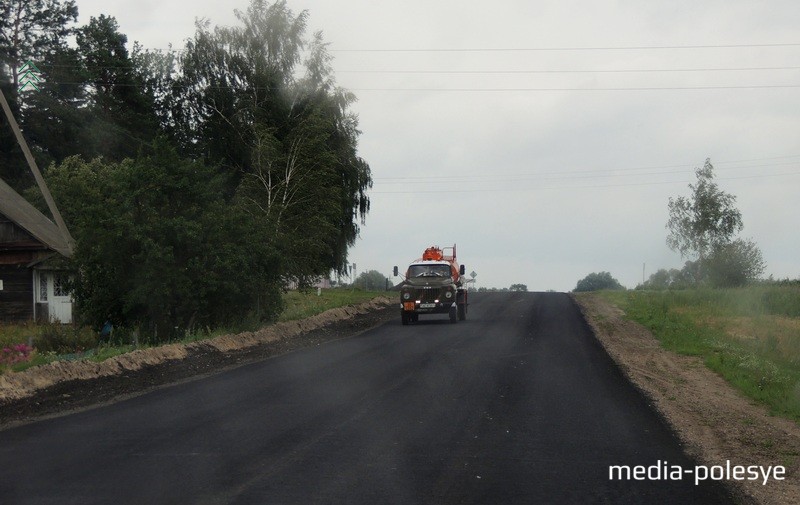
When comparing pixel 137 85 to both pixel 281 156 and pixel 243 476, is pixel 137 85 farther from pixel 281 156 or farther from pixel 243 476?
pixel 243 476

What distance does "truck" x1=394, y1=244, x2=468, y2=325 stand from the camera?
33.2 m

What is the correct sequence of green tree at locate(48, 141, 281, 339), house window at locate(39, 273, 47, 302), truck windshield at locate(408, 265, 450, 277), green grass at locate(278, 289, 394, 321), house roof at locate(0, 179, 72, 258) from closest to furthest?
1. green tree at locate(48, 141, 281, 339)
2. green grass at locate(278, 289, 394, 321)
3. house roof at locate(0, 179, 72, 258)
4. truck windshield at locate(408, 265, 450, 277)
5. house window at locate(39, 273, 47, 302)

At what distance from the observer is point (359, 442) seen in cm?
1044

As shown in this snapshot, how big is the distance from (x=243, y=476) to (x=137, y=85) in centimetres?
5702

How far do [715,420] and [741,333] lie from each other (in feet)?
50.0

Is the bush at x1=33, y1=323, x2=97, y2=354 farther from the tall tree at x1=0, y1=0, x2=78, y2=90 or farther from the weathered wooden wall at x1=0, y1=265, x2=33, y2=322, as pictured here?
the tall tree at x1=0, y1=0, x2=78, y2=90

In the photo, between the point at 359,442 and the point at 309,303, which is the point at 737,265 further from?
the point at 359,442

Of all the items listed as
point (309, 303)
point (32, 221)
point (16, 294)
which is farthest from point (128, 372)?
point (309, 303)

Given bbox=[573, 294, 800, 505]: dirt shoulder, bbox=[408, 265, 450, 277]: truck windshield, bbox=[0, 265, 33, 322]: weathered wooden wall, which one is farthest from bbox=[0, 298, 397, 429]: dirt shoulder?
bbox=[0, 265, 33, 322]: weathered wooden wall

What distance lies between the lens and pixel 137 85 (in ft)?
201

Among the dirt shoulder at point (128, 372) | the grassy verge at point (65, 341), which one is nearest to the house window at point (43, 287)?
the grassy verge at point (65, 341)

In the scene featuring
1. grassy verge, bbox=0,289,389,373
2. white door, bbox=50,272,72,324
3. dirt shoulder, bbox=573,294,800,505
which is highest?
white door, bbox=50,272,72,324

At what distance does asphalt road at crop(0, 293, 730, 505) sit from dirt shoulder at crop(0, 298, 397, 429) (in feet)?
2.38

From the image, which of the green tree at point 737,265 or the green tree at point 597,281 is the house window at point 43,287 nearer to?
the green tree at point 737,265
